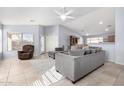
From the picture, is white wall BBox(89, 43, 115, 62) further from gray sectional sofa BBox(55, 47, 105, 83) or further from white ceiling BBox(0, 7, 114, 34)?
gray sectional sofa BBox(55, 47, 105, 83)

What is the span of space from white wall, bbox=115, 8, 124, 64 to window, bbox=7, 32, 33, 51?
594 cm

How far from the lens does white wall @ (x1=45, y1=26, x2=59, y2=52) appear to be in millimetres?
8469

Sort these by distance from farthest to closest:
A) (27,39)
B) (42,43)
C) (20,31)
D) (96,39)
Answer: (96,39) → (42,43) → (27,39) → (20,31)

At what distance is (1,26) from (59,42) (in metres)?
4.56

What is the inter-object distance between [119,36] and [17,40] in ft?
22.3

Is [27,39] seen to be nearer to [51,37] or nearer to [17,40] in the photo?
[17,40]

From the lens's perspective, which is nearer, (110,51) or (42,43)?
(110,51)

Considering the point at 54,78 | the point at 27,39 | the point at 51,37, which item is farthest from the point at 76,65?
the point at 51,37

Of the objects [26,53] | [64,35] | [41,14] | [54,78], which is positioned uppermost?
[41,14]

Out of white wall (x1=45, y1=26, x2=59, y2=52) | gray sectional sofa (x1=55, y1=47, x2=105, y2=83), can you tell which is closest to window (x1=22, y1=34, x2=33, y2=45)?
white wall (x1=45, y1=26, x2=59, y2=52)

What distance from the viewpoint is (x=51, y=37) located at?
8867mm

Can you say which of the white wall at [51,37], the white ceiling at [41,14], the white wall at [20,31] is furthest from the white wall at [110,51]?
the white wall at [20,31]

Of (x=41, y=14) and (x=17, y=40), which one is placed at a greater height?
(x=41, y=14)
